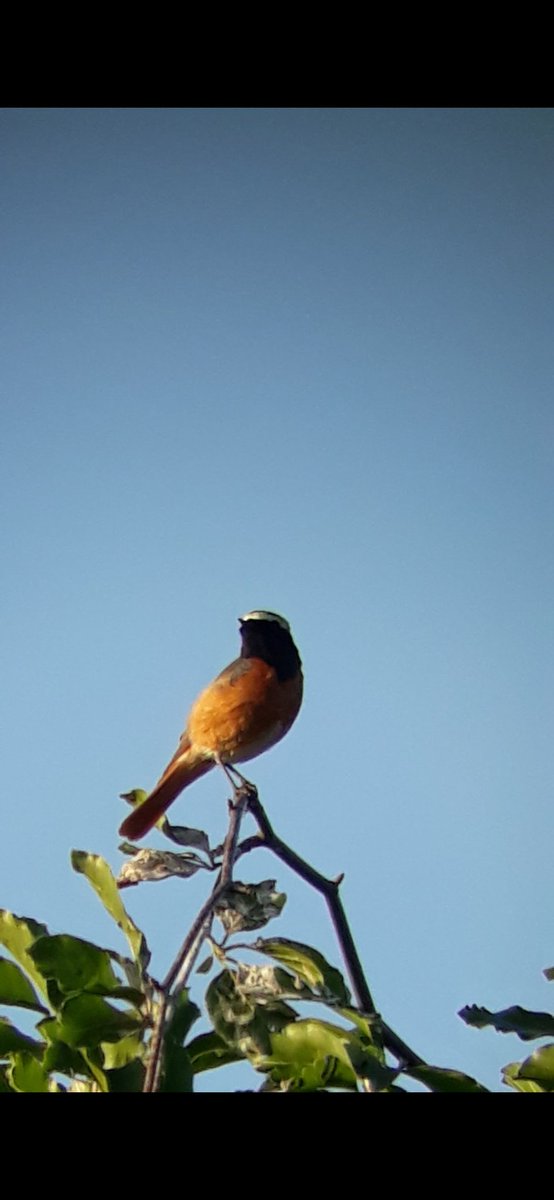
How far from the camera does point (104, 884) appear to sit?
1835mm

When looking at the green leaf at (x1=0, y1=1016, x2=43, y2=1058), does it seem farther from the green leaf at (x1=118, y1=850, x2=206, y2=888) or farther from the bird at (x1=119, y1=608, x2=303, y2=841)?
the bird at (x1=119, y1=608, x2=303, y2=841)

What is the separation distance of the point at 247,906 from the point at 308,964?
17 centimetres

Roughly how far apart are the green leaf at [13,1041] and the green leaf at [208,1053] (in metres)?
0.23

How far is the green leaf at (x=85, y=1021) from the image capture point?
1.56m

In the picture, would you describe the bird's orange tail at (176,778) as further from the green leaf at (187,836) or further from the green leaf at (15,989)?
the green leaf at (15,989)

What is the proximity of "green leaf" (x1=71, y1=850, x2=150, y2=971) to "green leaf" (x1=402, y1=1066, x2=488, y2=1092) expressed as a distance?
1.65 feet

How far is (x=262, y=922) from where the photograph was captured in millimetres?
1668

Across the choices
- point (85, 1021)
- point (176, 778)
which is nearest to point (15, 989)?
point (85, 1021)

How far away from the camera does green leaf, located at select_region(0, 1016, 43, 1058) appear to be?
1.64 m

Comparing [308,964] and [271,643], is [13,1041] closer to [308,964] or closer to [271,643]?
[308,964]

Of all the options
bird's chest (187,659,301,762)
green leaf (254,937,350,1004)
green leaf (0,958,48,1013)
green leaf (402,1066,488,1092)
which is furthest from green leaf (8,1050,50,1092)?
bird's chest (187,659,301,762)
